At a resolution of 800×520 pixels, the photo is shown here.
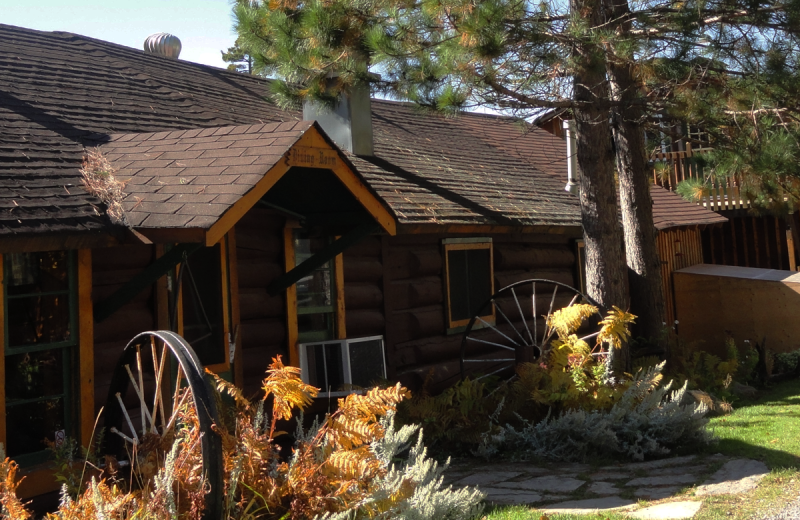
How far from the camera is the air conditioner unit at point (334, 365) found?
850cm

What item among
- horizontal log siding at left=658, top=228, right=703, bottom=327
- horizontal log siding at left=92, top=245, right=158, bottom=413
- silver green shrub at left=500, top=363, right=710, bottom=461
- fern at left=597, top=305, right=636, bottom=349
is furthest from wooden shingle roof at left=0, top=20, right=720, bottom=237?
silver green shrub at left=500, top=363, right=710, bottom=461

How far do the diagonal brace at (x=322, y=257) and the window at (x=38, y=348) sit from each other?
2333 millimetres

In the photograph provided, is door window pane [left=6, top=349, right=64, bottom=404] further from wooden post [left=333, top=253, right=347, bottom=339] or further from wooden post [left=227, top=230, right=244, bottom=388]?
wooden post [left=333, top=253, right=347, bottom=339]

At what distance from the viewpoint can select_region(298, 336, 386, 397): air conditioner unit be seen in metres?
8.50

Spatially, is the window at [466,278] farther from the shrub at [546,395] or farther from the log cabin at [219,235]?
the shrub at [546,395]

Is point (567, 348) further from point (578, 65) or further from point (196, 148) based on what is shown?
point (196, 148)

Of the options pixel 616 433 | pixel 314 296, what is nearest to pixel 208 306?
pixel 314 296

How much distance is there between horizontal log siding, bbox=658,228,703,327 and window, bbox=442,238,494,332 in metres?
5.18

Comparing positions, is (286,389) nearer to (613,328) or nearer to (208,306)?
(208,306)

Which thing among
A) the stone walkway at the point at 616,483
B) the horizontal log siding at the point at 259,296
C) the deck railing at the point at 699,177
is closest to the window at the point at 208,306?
Answer: the horizontal log siding at the point at 259,296

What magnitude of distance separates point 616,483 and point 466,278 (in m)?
4.98

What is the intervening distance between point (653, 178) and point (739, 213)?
7.03 ft

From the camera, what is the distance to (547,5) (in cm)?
948

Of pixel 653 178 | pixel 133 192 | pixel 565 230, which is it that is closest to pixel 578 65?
pixel 565 230
